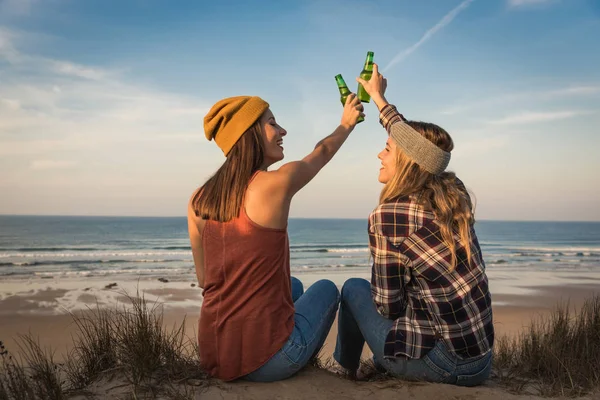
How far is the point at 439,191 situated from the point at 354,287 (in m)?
0.83

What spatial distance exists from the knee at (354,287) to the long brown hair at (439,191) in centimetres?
58

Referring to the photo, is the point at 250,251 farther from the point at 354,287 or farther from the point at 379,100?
the point at 379,100

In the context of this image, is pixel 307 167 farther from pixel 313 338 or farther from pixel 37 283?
pixel 37 283

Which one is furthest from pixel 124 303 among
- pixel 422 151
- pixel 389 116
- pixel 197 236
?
pixel 422 151

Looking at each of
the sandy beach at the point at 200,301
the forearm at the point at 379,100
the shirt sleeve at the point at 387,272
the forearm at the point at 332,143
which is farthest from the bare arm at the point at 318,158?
the sandy beach at the point at 200,301

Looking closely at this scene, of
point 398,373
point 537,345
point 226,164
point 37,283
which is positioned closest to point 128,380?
point 226,164

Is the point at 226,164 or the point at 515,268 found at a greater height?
the point at 226,164

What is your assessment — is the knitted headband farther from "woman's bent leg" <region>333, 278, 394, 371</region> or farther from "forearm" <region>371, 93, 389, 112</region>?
"woman's bent leg" <region>333, 278, 394, 371</region>

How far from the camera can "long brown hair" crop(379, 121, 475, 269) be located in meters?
2.67

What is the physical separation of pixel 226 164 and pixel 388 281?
113 centimetres

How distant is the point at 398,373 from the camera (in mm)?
2881

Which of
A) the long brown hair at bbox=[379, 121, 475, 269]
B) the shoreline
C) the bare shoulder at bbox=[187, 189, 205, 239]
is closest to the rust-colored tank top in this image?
the bare shoulder at bbox=[187, 189, 205, 239]

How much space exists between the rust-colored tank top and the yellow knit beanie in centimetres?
48

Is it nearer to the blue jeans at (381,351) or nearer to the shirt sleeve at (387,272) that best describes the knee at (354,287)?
the blue jeans at (381,351)
